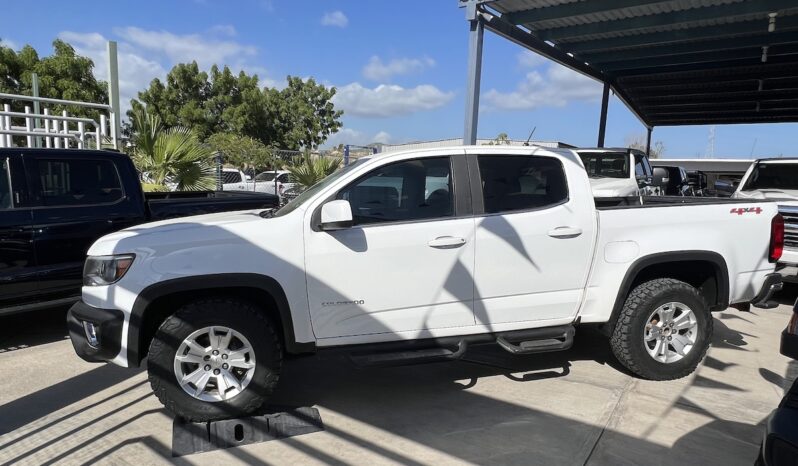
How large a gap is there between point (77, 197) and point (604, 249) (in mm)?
4990

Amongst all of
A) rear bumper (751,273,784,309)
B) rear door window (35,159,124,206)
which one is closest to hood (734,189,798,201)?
rear bumper (751,273,784,309)

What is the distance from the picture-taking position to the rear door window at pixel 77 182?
5129 mm

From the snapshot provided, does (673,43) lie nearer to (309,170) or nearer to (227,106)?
(309,170)

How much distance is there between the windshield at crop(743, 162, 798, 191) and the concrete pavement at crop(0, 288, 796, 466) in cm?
486

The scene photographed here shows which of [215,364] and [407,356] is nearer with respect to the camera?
[215,364]

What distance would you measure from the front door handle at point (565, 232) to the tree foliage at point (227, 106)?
31577 millimetres

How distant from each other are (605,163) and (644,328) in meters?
7.04

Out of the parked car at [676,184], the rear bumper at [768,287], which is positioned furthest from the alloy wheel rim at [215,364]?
the parked car at [676,184]

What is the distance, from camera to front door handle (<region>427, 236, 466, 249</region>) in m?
Result: 3.76

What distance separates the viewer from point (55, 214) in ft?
16.6

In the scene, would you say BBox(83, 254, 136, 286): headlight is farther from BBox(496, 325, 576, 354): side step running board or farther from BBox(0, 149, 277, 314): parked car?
BBox(496, 325, 576, 354): side step running board

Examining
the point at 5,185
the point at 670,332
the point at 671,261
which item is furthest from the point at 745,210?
the point at 5,185

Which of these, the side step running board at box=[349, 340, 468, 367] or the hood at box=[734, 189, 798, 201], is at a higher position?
the hood at box=[734, 189, 798, 201]

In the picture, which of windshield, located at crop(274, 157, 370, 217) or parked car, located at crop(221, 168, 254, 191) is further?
parked car, located at crop(221, 168, 254, 191)
